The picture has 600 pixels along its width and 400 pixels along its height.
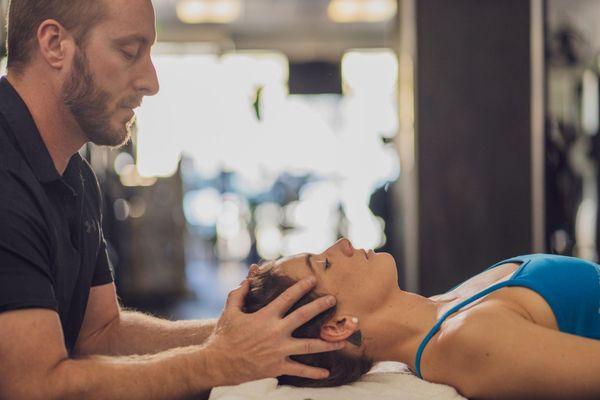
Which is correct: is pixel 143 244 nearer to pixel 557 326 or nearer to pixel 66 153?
pixel 66 153

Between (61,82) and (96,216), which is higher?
(61,82)

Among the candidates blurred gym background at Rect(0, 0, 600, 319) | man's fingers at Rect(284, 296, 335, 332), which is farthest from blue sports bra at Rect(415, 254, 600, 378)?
blurred gym background at Rect(0, 0, 600, 319)

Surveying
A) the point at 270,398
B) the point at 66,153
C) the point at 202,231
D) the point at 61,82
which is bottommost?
the point at 202,231

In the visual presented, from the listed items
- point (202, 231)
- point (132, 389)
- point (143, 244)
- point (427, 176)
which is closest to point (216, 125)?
point (202, 231)

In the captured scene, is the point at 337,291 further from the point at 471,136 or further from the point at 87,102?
the point at 471,136

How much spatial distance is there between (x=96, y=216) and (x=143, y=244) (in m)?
4.65

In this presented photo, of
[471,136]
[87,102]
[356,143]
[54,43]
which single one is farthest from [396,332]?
[356,143]

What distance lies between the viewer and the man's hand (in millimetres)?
1521

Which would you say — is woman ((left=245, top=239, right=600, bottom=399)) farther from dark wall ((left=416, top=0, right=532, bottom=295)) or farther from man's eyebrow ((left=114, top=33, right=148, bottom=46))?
dark wall ((left=416, top=0, right=532, bottom=295))

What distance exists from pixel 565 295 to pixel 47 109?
1.24 metres

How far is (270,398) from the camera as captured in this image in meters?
1.45

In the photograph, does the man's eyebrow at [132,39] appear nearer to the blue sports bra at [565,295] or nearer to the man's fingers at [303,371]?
the man's fingers at [303,371]

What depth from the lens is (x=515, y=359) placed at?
144cm

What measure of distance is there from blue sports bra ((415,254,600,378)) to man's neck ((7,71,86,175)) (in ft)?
3.14
